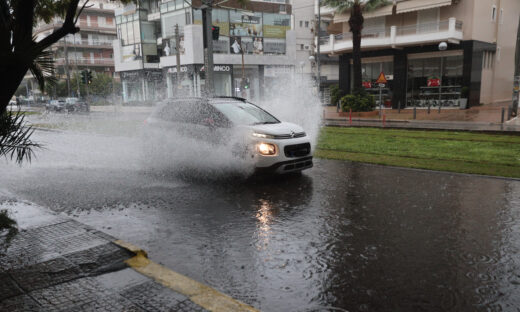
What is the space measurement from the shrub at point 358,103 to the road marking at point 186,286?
992 inches

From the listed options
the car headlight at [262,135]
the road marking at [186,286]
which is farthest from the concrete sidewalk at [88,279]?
the car headlight at [262,135]

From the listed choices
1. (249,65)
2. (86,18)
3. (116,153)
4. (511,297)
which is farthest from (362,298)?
(86,18)

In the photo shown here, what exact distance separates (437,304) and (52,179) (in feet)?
27.7

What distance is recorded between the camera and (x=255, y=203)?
6816 mm

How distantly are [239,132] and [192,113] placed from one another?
1574 millimetres

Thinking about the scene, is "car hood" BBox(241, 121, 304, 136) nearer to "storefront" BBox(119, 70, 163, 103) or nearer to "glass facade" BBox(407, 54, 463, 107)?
"glass facade" BBox(407, 54, 463, 107)

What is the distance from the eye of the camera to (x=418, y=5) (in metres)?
29.9

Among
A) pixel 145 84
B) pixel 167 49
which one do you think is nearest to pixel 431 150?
pixel 167 49

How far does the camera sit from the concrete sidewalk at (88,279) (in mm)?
3510

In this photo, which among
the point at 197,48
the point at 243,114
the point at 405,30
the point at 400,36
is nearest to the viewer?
the point at 243,114

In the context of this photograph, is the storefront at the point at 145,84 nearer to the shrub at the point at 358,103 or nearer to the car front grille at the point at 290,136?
the shrub at the point at 358,103

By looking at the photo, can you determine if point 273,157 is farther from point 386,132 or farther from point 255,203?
point 386,132

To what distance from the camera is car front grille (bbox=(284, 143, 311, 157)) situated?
8.05m

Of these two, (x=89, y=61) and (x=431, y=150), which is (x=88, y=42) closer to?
(x=89, y=61)
